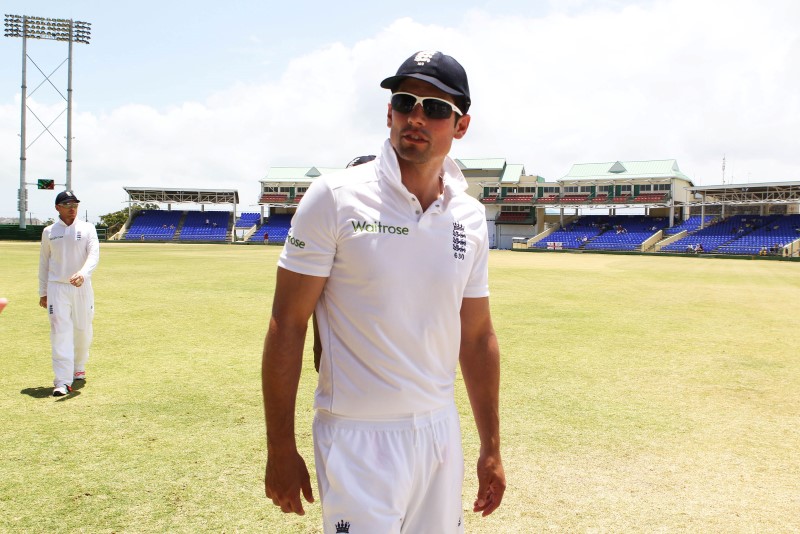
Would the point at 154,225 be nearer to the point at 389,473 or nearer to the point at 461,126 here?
the point at 461,126

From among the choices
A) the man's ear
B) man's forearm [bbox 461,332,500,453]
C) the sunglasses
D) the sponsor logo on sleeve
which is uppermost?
the sunglasses

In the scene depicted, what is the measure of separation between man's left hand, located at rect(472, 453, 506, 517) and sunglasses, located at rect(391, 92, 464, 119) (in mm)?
1482

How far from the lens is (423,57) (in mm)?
2383

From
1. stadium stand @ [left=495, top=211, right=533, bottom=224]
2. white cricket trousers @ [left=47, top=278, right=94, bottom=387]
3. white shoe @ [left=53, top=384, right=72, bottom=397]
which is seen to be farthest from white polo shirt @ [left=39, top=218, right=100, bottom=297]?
stadium stand @ [left=495, top=211, right=533, bottom=224]

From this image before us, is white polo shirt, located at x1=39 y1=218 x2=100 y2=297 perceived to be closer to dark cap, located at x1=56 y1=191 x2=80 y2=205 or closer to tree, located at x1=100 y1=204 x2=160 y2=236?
dark cap, located at x1=56 y1=191 x2=80 y2=205

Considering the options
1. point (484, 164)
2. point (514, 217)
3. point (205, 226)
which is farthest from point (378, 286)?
point (484, 164)

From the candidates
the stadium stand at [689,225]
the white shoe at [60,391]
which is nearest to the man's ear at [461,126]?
the white shoe at [60,391]

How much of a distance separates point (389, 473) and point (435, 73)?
1473mm

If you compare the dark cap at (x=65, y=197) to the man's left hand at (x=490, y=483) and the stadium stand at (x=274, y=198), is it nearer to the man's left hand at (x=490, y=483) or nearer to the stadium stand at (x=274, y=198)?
the man's left hand at (x=490, y=483)

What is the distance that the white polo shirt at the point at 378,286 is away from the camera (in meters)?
2.12

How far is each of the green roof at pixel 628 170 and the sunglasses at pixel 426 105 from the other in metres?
72.8

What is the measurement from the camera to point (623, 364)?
8.91 m

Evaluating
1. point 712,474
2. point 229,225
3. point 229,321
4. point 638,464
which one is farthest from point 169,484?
point 229,225

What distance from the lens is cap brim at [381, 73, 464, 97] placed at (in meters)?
2.32
